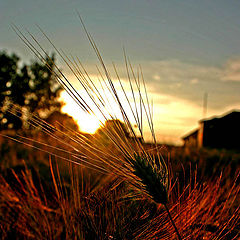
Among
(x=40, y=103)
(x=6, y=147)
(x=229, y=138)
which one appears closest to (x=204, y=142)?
(x=229, y=138)

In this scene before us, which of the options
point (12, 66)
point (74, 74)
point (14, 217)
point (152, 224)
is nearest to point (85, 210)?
point (152, 224)

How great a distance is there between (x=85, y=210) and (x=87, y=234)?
0.37 ft

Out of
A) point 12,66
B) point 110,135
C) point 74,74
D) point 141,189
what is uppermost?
point 12,66

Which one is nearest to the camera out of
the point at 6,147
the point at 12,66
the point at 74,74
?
the point at 74,74

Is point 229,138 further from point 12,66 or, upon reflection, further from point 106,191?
point 12,66

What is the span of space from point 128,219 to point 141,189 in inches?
10.7

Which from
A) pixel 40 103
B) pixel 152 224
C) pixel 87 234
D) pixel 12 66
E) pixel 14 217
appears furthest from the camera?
pixel 40 103

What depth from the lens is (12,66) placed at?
91.9 feet

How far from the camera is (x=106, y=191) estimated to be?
980 mm

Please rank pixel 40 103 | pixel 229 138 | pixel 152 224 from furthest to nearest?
pixel 40 103, pixel 229 138, pixel 152 224

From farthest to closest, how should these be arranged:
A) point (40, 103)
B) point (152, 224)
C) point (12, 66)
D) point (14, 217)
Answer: point (40, 103), point (12, 66), point (14, 217), point (152, 224)

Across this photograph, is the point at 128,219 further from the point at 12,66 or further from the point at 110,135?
the point at 12,66

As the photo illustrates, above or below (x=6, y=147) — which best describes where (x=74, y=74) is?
above

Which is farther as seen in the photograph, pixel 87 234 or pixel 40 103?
pixel 40 103
